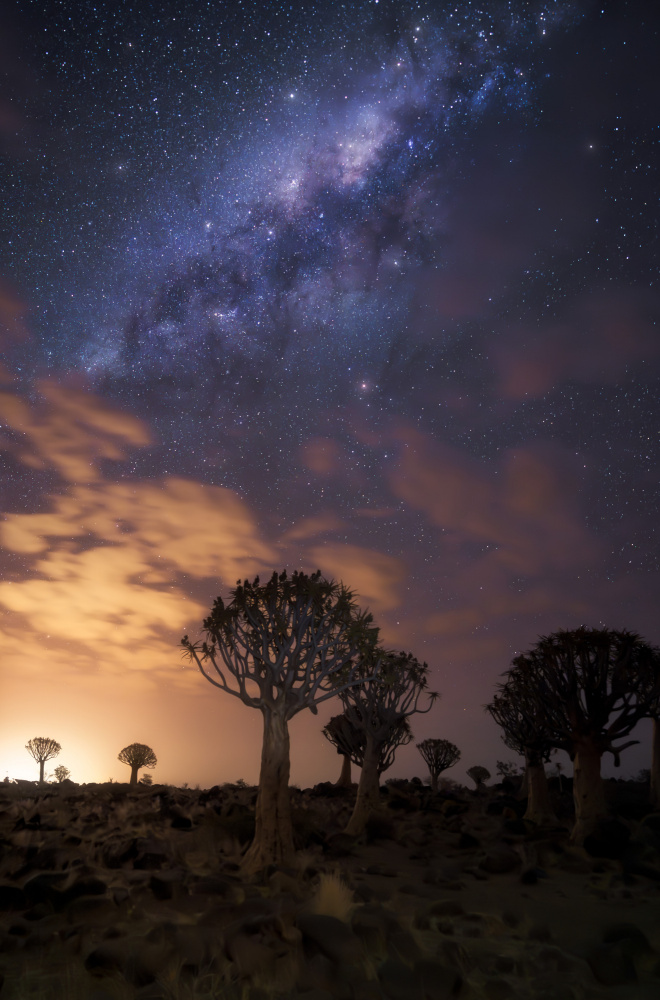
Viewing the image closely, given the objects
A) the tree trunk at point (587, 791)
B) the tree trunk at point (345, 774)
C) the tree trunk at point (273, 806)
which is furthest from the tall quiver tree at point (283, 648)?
the tree trunk at point (345, 774)

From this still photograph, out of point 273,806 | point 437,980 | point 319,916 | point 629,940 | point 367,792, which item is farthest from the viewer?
point 367,792

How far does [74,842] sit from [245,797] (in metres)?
12.3

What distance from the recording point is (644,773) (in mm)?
38344

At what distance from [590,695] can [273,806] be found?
30.4ft

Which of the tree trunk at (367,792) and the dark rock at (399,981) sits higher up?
the dark rock at (399,981)

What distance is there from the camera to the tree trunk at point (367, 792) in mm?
18203

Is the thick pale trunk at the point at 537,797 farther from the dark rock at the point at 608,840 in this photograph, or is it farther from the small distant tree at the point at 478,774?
the small distant tree at the point at 478,774

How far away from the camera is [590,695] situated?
53.1ft

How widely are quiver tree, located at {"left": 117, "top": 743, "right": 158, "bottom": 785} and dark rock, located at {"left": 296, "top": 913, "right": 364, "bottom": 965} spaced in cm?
3271

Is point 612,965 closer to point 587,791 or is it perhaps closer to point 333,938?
point 333,938

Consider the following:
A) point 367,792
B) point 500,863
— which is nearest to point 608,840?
point 500,863

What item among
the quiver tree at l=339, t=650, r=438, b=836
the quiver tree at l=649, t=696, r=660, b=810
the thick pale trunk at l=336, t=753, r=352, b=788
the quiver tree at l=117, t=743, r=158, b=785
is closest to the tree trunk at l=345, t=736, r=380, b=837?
the quiver tree at l=339, t=650, r=438, b=836

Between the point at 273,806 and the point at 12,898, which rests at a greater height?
the point at 273,806

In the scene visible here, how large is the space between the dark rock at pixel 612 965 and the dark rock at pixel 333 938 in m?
2.29
